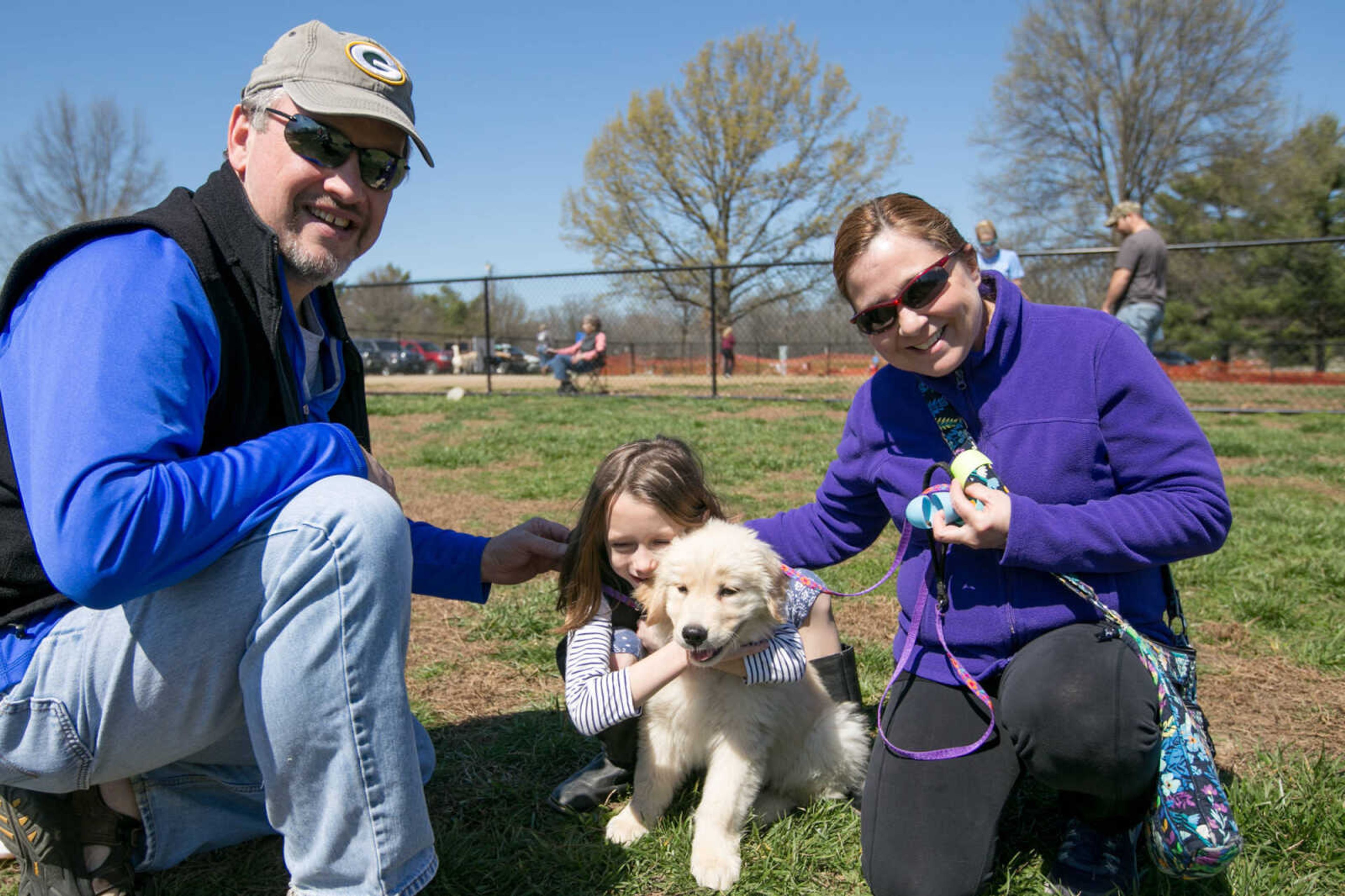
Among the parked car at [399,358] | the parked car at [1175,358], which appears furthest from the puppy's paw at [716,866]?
the parked car at [399,358]

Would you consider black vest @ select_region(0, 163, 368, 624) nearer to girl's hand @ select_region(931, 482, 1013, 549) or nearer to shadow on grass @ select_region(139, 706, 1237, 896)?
shadow on grass @ select_region(139, 706, 1237, 896)

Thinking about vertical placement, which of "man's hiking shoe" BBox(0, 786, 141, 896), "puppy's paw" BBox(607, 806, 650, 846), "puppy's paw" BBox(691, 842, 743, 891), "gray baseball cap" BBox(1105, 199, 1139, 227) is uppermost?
"gray baseball cap" BBox(1105, 199, 1139, 227)

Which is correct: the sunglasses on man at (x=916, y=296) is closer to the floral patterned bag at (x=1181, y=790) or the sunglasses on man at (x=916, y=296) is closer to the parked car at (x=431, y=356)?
the floral patterned bag at (x=1181, y=790)

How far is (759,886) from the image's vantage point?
224cm

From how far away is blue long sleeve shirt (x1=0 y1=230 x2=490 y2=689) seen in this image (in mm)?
1543

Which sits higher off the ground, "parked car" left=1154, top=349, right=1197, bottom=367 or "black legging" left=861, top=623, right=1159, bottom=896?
"parked car" left=1154, top=349, right=1197, bottom=367

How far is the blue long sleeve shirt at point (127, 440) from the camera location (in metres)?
1.54

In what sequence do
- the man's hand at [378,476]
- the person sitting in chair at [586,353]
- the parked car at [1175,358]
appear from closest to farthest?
the man's hand at [378,476]
the person sitting in chair at [586,353]
the parked car at [1175,358]

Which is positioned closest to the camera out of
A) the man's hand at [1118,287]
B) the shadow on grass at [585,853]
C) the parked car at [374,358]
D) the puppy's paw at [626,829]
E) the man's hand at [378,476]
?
the man's hand at [378,476]

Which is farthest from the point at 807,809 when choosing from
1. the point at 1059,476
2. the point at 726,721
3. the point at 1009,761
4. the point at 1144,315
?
the point at 1144,315

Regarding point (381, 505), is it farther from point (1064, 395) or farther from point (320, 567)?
point (1064, 395)

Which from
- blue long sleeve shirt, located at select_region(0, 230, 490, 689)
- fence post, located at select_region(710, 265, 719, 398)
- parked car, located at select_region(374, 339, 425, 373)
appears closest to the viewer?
blue long sleeve shirt, located at select_region(0, 230, 490, 689)

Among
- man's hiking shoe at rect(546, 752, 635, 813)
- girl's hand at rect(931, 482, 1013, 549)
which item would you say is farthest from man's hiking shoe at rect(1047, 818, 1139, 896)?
man's hiking shoe at rect(546, 752, 635, 813)

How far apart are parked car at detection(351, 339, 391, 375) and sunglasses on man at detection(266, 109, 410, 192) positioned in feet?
118
